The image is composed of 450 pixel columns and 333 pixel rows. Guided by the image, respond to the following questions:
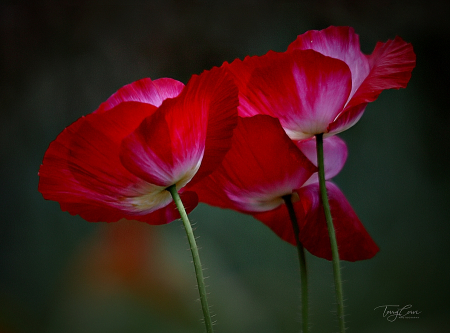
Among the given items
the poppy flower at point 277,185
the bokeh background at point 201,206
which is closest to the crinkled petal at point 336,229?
the poppy flower at point 277,185

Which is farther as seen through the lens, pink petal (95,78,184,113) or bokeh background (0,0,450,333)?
bokeh background (0,0,450,333)

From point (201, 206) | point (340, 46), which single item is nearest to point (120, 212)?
point (340, 46)

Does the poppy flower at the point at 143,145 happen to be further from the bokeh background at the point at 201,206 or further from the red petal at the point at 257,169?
the bokeh background at the point at 201,206

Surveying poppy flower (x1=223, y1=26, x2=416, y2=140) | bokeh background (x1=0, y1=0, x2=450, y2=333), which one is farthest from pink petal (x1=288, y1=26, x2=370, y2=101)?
bokeh background (x1=0, y1=0, x2=450, y2=333)

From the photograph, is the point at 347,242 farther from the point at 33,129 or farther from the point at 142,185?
the point at 33,129

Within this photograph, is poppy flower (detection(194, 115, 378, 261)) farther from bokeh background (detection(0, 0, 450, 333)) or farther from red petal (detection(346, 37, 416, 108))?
bokeh background (detection(0, 0, 450, 333))
